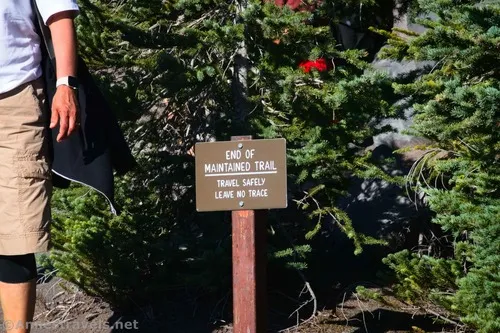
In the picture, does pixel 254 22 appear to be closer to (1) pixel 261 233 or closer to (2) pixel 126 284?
(1) pixel 261 233

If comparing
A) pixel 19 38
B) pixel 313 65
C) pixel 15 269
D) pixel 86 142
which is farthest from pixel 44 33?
pixel 313 65

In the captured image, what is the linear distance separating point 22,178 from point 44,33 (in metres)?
0.68

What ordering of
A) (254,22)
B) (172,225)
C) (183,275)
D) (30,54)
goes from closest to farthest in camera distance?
(30,54) → (254,22) → (183,275) → (172,225)

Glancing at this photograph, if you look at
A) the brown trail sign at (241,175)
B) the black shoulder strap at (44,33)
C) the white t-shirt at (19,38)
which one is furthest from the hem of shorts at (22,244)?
the brown trail sign at (241,175)

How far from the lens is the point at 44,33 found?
12.6 ft

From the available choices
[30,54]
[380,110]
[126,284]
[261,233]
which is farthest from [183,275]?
[30,54]

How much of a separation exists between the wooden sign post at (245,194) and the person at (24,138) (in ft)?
2.79

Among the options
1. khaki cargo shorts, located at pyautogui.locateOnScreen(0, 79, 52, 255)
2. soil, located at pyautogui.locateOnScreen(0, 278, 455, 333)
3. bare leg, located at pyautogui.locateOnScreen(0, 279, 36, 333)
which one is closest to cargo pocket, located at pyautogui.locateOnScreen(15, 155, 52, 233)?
khaki cargo shorts, located at pyautogui.locateOnScreen(0, 79, 52, 255)

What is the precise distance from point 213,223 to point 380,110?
54.9 inches

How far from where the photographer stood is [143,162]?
221 inches

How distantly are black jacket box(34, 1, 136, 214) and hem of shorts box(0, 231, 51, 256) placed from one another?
1.10ft

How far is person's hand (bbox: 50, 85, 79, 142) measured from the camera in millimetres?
3664

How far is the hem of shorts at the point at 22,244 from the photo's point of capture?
371 centimetres

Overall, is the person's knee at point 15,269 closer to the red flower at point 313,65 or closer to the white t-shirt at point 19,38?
the white t-shirt at point 19,38
